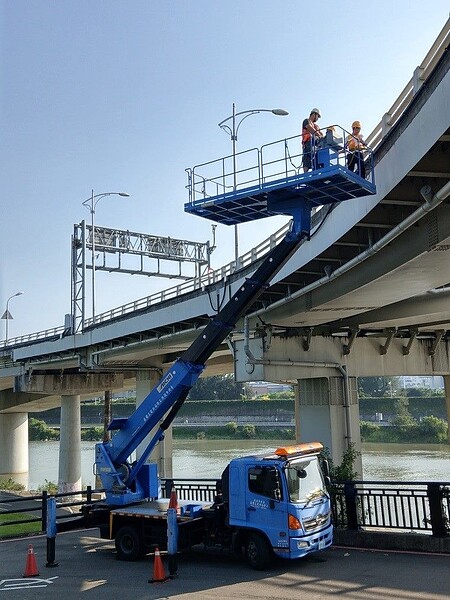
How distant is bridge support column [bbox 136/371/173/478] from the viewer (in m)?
32.5

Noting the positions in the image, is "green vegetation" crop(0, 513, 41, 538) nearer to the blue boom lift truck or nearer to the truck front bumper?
the blue boom lift truck

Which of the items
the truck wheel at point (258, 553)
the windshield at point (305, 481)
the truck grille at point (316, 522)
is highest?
the windshield at point (305, 481)

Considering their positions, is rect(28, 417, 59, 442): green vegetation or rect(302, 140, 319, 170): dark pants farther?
rect(28, 417, 59, 442): green vegetation

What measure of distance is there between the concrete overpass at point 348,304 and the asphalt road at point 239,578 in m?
5.78

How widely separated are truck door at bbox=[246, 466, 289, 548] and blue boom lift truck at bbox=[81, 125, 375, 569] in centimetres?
2

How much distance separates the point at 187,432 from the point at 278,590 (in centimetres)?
7834

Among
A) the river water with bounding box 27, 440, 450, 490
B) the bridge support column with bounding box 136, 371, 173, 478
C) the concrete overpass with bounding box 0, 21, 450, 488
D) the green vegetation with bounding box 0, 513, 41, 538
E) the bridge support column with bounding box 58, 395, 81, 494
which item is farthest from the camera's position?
the bridge support column with bounding box 58, 395, 81, 494

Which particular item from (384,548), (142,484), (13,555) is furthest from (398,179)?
(13,555)

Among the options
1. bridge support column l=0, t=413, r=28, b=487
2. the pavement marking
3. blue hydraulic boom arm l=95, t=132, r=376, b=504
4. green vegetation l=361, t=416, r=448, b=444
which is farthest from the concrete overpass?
green vegetation l=361, t=416, r=448, b=444

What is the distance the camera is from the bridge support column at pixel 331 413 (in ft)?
70.9

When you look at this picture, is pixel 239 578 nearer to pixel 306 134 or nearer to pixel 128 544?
pixel 128 544

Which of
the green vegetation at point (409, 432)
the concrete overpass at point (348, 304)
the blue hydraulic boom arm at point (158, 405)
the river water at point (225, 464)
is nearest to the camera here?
the concrete overpass at point (348, 304)

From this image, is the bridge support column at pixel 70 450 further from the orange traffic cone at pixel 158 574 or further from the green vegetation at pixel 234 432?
the green vegetation at pixel 234 432

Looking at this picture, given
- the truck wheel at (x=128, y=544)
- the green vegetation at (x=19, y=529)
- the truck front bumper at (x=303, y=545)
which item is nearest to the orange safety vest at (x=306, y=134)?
the truck front bumper at (x=303, y=545)
